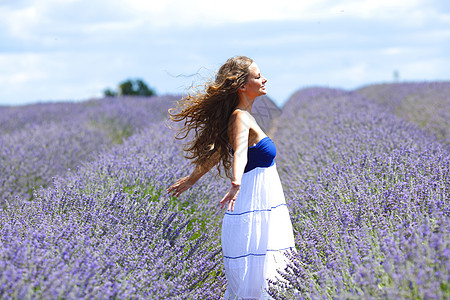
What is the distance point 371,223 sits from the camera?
2.09 m

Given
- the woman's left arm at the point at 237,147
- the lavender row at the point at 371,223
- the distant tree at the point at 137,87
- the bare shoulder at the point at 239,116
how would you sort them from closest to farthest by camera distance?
the lavender row at the point at 371,223 < the woman's left arm at the point at 237,147 < the bare shoulder at the point at 239,116 < the distant tree at the point at 137,87

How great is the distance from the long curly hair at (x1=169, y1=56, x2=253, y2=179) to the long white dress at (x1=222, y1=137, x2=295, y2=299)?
20 centimetres

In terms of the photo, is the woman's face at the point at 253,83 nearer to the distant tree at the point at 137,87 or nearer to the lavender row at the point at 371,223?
the lavender row at the point at 371,223

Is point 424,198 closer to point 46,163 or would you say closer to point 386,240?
point 386,240

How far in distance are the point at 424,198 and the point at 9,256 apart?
1.97 m

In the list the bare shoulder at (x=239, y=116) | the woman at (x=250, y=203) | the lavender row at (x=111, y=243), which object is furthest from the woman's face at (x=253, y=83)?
the lavender row at (x=111, y=243)

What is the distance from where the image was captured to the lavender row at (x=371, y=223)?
152 centimetres

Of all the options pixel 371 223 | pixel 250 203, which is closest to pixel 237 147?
pixel 250 203

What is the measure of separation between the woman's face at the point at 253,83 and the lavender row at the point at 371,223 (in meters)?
0.80

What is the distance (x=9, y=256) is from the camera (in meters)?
1.71

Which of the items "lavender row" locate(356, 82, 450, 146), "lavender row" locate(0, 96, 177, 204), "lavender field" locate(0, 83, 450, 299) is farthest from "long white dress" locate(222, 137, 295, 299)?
"lavender row" locate(356, 82, 450, 146)

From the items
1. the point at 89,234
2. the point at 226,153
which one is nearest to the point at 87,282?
the point at 89,234

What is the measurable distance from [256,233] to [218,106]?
0.77 meters

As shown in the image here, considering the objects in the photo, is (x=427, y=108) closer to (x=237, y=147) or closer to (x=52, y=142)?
(x=52, y=142)
